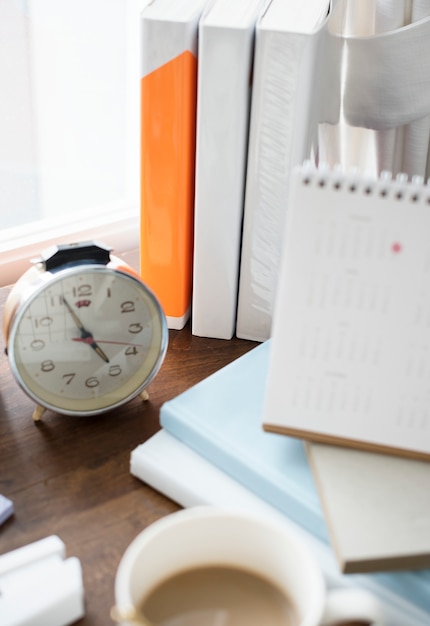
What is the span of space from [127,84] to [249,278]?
19.1 inches

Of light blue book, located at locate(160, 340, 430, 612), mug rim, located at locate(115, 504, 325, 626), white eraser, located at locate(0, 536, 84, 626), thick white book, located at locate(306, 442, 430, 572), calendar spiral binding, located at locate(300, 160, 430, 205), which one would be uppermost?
calendar spiral binding, located at locate(300, 160, 430, 205)

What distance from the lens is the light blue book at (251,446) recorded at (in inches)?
19.8

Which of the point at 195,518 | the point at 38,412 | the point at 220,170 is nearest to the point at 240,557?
the point at 195,518

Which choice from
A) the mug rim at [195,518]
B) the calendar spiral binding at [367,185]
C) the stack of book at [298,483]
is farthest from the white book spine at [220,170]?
the mug rim at [195,518]

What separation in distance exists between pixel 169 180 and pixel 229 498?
12.0 inches

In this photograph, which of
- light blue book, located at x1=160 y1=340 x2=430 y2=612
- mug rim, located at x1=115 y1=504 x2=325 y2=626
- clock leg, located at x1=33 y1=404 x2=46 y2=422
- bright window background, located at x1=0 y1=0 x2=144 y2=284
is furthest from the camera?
bright window background, located at x1=0 y1=0 x2=144 y2=284

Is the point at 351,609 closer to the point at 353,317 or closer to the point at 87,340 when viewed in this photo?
the point at 353,317

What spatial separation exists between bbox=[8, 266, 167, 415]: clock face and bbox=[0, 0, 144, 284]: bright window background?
310 millimetres

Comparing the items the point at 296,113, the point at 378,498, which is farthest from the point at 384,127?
the point at 378,498

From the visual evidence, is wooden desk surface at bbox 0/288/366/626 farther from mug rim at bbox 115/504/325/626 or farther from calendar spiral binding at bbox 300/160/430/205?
calendar spiral binding at bbox 300/160/430/205

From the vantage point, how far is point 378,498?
1.59 ft

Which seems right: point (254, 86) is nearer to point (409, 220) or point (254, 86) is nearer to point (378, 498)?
point (409, 220)

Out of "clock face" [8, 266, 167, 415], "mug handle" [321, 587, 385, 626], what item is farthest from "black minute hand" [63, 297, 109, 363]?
"mug handle" [321, 587, 385, 626]

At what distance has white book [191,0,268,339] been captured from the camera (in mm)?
632
